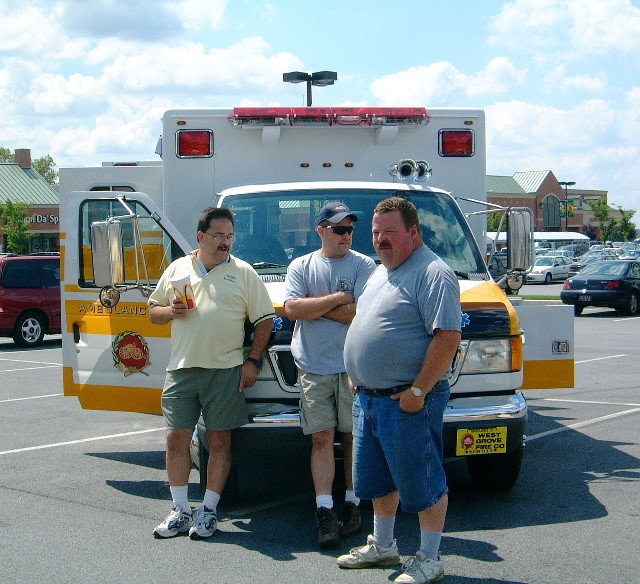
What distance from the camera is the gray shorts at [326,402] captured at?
5.91 m

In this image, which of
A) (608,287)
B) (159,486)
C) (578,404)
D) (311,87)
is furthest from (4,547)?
(608,287)

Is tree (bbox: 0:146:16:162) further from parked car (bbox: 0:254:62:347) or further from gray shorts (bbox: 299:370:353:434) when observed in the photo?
gray shorts (bbox: 299:370:353:434)

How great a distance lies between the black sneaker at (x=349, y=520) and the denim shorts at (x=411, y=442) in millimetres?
1000

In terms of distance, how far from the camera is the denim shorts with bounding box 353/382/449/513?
4.89 meters

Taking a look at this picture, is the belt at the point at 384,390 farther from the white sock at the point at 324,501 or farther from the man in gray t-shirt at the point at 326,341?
the white sock at the point at 324,501

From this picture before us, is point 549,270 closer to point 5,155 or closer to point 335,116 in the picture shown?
point 335,116

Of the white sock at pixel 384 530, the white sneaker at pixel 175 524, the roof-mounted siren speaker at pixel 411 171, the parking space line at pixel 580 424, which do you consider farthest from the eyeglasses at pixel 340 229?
the parking space line at pixel 580 424

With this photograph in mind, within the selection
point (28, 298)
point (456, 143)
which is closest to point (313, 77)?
point (28, 298)

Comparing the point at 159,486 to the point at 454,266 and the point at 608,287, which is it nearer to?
the point at 454,266

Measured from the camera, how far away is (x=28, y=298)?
1966cm

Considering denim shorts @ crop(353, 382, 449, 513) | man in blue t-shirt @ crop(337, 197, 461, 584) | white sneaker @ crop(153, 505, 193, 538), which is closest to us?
man in blue t-shirt @ crop(337, 197, 461, 584)

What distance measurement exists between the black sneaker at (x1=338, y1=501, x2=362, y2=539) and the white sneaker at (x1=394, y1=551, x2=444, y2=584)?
0.93m

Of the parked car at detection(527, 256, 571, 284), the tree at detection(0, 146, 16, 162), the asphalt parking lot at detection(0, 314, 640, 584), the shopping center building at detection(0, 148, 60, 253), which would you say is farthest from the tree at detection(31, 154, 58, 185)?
the asphalt parking lot at detection(0, 314, 640, 584)

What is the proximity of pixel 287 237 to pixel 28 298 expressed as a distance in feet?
44.3
